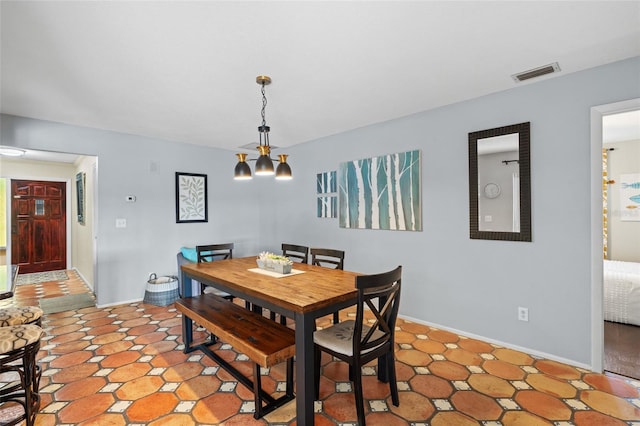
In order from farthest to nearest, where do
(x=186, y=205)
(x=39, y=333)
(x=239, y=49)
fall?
(x=186, y=205) < (x=239, y=49) < (x=39, y=333)

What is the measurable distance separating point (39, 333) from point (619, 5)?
4.00 meters

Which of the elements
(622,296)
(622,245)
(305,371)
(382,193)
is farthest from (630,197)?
(305,371)

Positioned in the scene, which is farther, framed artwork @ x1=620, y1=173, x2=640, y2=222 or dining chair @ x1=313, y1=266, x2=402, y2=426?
framed artwork @ x1=620, y1=173, x2=640, y2=222

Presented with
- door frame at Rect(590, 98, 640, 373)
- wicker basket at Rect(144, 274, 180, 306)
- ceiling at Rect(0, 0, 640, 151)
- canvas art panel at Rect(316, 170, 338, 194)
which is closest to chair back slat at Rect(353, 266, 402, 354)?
ceiling at Rect(0, 0, 640, 151)

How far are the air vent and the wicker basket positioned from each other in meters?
4.74

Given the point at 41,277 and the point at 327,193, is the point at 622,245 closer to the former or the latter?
the point at 327,193

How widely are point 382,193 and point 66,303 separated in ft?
15.5

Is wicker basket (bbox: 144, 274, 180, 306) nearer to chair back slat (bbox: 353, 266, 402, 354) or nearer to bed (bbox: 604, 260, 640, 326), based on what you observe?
chair back slat (bbox: 353, 266, 402, 354)

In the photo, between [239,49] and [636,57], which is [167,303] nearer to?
[239,49]

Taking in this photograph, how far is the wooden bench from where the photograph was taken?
1.86 m

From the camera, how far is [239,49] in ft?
6.77

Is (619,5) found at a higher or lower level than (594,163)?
higher

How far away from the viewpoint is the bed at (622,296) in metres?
3.05

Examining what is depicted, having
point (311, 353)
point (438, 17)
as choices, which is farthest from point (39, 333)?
point (438, 17)
